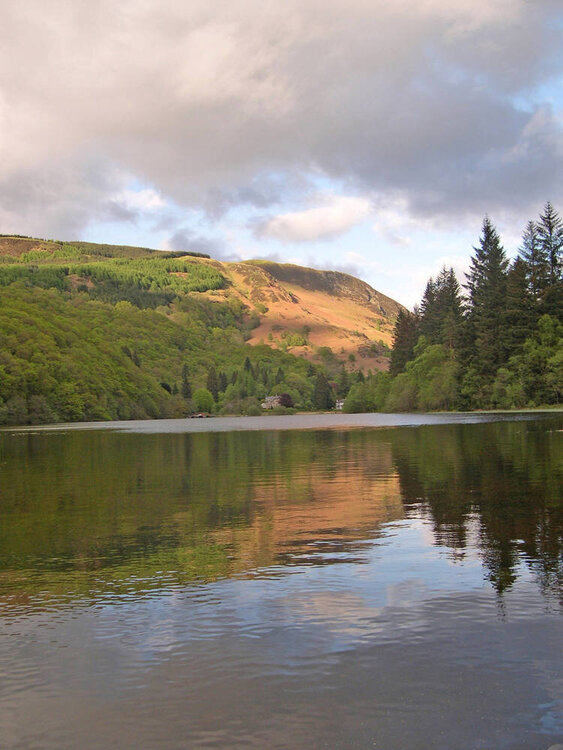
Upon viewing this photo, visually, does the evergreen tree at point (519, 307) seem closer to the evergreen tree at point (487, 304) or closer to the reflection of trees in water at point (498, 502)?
the evergreen tree at point (487, 304)

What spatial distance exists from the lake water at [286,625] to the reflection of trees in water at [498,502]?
112 millimetres

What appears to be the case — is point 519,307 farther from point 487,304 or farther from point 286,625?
point 286,625

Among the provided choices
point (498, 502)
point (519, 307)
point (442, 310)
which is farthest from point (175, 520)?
point (442, 310)

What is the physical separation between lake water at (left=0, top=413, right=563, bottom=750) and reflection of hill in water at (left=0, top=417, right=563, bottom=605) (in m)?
0.12

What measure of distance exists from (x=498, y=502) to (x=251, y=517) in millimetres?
8141

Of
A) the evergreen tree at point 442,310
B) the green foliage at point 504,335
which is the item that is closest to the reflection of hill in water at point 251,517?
the green foliage at point 504,335

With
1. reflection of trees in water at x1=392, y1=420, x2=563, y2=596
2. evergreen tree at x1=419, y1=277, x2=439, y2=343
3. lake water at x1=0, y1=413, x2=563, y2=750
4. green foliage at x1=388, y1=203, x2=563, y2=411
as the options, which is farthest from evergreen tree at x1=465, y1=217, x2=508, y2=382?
lake water at x1=0, y1=413, x2=563, y2=750

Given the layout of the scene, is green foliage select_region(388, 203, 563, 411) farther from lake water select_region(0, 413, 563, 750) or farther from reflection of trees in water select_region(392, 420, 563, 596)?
lake water select_region(0, 413, 563, 750)

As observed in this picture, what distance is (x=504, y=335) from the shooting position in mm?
136875

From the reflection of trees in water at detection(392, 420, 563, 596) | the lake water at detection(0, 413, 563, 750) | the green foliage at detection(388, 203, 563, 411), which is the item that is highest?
the green foliage at detection(388, 203, 563, 411)

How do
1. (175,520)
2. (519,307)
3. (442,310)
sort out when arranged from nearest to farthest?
(175,520) → (519,307) → (442,310)

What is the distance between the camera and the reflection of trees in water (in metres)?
14.9

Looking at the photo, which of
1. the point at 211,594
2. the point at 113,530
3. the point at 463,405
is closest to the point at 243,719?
the point at 211,594

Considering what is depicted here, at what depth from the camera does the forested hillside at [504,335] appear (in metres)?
128
